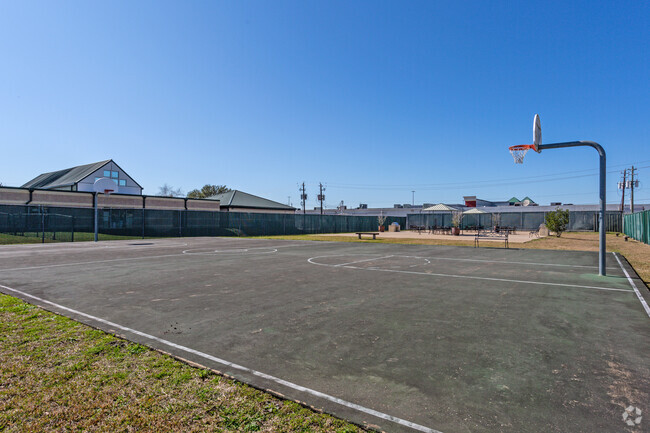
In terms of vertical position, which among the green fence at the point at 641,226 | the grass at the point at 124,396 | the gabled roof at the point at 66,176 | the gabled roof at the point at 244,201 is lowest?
the grass at the point at 124,396

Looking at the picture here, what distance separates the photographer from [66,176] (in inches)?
1729

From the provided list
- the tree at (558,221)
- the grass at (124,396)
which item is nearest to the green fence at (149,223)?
the tree at (558,221)

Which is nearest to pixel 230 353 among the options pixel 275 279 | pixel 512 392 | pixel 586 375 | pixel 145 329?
pixel 145 329

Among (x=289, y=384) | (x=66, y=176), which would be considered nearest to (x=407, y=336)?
(x=289, y=384)

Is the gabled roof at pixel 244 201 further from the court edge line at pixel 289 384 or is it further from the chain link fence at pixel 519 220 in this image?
the court edge line at pixel 289 384

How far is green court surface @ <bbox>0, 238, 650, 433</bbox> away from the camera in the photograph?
2740mm

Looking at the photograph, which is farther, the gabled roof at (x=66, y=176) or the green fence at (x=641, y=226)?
the gabled roof at (x=66, y=176)

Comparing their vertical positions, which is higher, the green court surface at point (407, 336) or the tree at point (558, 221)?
the tree at point (558, 221)

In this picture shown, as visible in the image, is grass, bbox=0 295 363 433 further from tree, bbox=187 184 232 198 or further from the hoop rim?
tree, bbox=187 184 232 198

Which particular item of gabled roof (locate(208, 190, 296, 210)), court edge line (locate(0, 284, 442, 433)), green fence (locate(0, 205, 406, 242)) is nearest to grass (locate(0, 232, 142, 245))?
green fence (locate(0, 205, 406, 242))

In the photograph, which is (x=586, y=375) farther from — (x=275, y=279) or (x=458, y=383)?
(x=275, y=279)

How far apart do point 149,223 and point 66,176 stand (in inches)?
971

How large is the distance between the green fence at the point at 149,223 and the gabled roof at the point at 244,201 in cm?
1152

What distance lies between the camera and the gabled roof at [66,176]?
40600 mm
